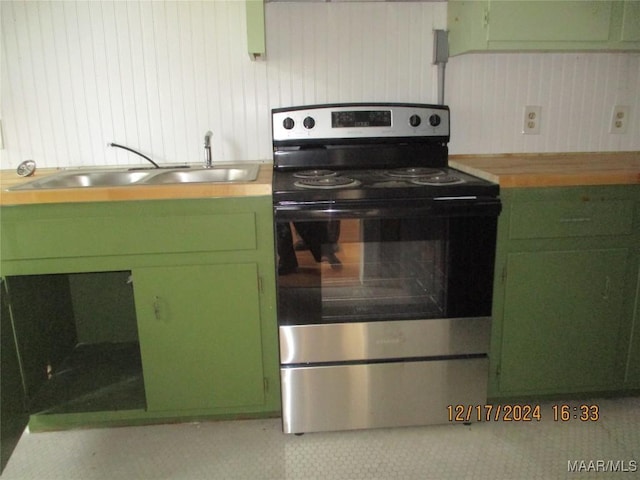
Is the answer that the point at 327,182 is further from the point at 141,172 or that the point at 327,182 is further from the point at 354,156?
the point at 141,172

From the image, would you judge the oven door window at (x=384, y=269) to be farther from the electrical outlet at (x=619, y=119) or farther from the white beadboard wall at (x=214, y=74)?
the electrical outlet at (x=619, y=119)

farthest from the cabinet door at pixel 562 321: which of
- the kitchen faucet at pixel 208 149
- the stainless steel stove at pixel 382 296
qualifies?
the kitchen faucet at pixel 208 149

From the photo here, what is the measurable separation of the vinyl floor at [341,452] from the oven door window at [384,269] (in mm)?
437

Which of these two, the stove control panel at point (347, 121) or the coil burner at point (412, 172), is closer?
the coil burner at point (412, 172)

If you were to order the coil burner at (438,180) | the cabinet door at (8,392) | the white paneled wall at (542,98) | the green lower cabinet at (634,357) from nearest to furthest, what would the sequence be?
the cabinet door at (8,392) < the coil burner at (438,180) < the green lower cabinet at (634,357) < the white paneled wall at (542,98)

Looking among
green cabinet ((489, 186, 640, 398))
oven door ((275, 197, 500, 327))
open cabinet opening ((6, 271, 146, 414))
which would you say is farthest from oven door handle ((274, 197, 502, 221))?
open cabinet opening ((6, 271, 146, 414))

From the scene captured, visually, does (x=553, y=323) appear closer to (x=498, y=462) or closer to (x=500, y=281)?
(x=500, y=281)

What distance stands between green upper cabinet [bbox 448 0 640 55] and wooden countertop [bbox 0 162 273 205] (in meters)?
1.03

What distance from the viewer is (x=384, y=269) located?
164 centimetres

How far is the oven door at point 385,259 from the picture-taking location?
5.14 ft

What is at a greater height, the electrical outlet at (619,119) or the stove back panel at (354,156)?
the electrical outlet at (619,119)

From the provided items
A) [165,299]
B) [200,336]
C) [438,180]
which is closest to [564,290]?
[438,180]

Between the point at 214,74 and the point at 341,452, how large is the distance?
154 centimetres

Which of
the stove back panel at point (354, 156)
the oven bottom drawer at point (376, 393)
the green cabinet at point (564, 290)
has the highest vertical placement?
the stove back panel at point (354, 156)
